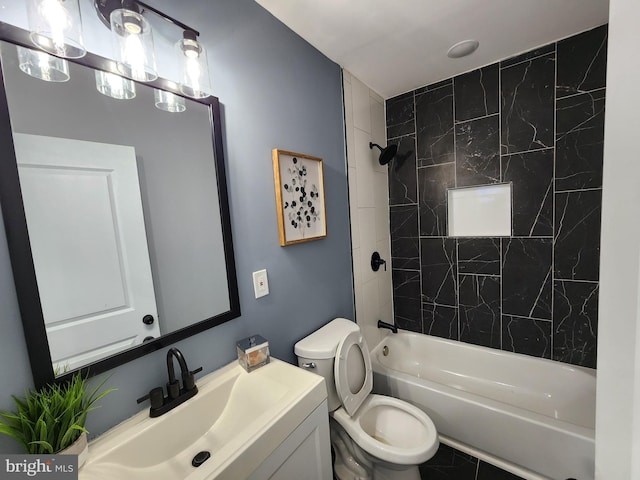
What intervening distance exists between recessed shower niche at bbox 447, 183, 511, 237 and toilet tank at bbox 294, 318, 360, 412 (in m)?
1.34

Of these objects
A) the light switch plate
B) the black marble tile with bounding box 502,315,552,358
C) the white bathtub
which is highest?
the light switch plate

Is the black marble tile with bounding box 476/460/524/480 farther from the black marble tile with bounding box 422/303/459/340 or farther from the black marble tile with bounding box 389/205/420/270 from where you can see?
the black marble tile with bounding box 389/205/420/270

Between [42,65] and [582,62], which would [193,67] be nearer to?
[42,65]

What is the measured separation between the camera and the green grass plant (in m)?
0.62

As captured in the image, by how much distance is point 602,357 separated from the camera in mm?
→ 507

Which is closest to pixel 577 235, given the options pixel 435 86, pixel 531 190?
pixel 531 190

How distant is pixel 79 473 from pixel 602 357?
127 centimetres

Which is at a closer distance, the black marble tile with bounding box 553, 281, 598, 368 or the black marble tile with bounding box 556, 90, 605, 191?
the black marble tile with bounding box 556, 90, 605, 191

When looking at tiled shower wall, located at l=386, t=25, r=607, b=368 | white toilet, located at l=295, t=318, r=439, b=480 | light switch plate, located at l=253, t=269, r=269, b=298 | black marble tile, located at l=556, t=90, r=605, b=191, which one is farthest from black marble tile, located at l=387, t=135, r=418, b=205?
light switch plate, located at l=253, t=269, r=269, b=298

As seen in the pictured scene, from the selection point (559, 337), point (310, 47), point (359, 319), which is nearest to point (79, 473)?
point (359, 319)

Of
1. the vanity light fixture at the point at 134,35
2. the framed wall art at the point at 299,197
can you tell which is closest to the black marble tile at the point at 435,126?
the framed wall art at the point at 299,197

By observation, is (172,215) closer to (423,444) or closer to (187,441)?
(187,441)

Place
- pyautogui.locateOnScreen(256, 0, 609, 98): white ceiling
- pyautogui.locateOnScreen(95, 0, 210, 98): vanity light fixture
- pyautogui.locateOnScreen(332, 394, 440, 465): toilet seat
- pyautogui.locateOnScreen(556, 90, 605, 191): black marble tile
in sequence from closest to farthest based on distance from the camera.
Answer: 1. pyautogui.locateOnScreen(95, 0, 210, 98): vanity light fixture
2. pyautogui.locateOnScreen(332, 394, 440, 465): toilet seat
3. pyautogui.locateOnScreen(256, 0, 609, 98): white ceiling
4. pyautogui.locateOnScreen(556, 90, 605, 191): black marble tile

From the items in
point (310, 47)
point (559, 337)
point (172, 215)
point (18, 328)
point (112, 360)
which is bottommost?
point (559, 337)
